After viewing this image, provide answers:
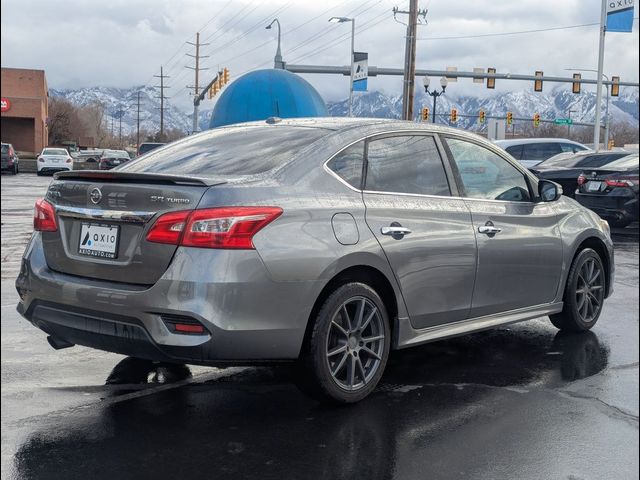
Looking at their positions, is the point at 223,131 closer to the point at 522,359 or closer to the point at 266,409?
the point at 266,409

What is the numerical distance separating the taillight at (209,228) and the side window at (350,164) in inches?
31.4

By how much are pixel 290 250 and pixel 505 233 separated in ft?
6.48

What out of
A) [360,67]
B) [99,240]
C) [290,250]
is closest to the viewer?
[290,250]

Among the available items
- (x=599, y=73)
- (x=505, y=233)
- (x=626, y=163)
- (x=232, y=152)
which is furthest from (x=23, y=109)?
(x=505, y=233)

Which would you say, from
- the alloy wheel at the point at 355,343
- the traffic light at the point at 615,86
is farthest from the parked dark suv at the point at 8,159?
the alloy wheel at the point at 355,343

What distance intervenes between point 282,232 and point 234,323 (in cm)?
54

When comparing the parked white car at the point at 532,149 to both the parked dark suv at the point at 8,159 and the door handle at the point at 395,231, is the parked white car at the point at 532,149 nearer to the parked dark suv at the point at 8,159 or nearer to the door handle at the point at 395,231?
the door handle at the point at 395,231

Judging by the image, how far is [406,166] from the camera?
16.8 ft

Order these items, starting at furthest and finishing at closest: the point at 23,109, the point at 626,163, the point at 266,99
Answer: the point at 23,109 < the point at 266,99 < the point at 626,163

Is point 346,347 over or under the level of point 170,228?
under

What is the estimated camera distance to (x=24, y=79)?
67625mm

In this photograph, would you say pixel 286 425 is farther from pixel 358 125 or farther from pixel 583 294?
pixel 583 294

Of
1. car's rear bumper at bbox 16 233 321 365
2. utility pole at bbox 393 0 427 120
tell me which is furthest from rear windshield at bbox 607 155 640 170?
utility pole at bbox 393 0 427 120

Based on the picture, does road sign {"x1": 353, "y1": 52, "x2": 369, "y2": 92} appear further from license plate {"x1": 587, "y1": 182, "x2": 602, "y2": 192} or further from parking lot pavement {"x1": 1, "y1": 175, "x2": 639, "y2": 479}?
parking lot pavement {"x1": 1, "y1": 175, "x2": 639, "y2": 479}
